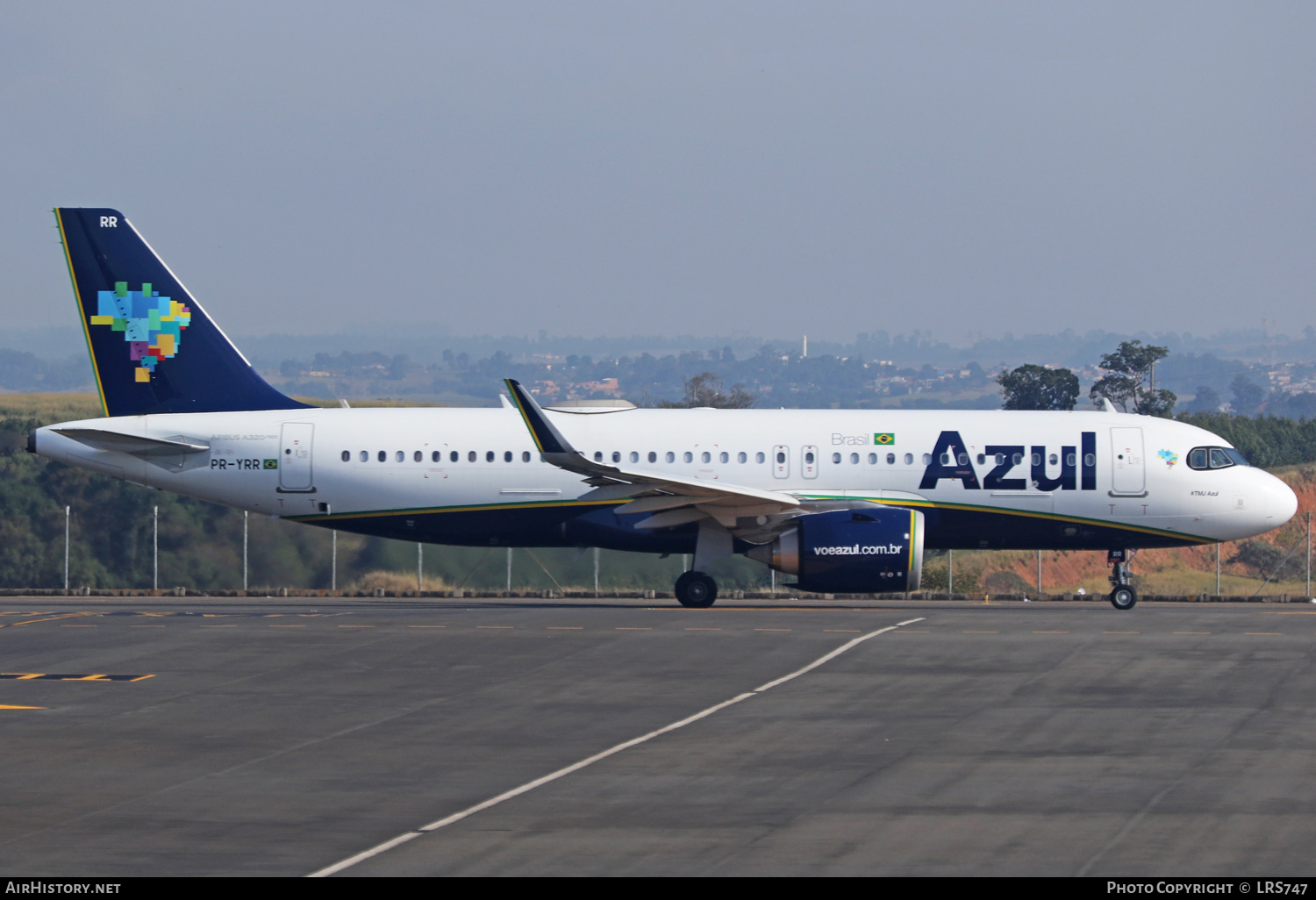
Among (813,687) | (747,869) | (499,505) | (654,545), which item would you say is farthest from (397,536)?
(747,869)

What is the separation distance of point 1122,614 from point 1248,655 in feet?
23.5

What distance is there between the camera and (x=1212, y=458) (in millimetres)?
32875

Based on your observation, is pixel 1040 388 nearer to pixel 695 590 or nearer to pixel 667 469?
pixel 667 469

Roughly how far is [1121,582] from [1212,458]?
126 inches

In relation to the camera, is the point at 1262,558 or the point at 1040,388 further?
the point at 1040,388

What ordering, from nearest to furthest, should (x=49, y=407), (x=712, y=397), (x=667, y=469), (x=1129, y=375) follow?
1. (x=667, y=469)
2. (x=49, y=407)
3. (x=712, y=397)
4. (x=1129, y=375)

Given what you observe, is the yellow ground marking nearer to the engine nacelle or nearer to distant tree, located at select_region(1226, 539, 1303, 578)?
the engine nacelle

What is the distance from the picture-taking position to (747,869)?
37.3ft

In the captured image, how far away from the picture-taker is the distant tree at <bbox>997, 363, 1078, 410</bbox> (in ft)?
268

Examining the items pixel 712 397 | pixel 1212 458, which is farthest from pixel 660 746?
pixel 712 397

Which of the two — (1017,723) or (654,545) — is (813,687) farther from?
(654,545)

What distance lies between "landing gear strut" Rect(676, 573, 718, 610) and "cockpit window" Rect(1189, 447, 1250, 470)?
10281mm

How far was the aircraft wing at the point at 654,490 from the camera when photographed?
29.9 meters

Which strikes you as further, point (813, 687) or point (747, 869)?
point (813, 687)
